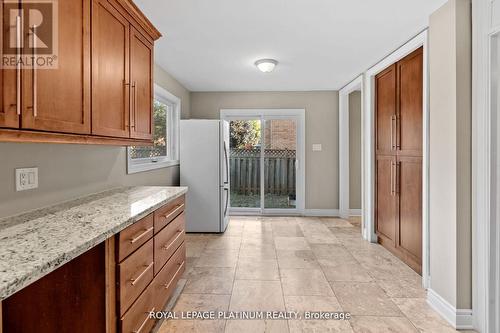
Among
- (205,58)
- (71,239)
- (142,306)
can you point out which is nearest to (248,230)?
(205,58)

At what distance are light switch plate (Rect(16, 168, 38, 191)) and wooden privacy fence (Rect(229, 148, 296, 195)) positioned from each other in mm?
4262

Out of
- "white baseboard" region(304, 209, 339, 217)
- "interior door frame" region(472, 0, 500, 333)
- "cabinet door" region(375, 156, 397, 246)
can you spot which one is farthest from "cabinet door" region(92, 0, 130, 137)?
"white baseboard" region(304, 209, 339, 217)

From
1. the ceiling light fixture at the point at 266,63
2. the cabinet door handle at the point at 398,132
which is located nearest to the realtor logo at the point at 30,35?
the ceiling light fixture at the point at 266,63

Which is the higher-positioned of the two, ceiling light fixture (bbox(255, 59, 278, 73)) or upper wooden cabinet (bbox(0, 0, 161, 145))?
ceiling light fixture (bbox(255, 59, 278, 73))

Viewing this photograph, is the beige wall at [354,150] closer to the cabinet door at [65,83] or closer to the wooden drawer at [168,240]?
the wooden drawer at [168,240]

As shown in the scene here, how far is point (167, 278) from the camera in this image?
7.48ft

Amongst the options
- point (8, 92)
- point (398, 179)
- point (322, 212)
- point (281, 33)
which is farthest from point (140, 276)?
point (322, 212)

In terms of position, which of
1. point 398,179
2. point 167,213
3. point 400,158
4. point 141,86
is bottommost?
point 167,213

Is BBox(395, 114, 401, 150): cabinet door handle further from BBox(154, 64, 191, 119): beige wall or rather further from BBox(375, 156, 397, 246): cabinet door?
BBox(154, 64, 191, 119): beige wall

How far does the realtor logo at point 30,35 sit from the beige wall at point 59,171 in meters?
0.53

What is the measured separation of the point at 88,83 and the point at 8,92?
0.57 metres

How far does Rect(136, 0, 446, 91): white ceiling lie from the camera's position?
244cm

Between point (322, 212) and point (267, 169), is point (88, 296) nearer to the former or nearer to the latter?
point (267, 169)

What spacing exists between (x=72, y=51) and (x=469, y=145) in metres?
2.68
